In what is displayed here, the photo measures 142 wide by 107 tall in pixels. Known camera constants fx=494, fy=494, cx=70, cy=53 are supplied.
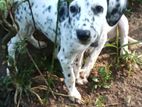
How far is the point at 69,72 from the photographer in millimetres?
3078

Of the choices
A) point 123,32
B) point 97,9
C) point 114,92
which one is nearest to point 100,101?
point 114,92

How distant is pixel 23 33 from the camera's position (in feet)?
10.9

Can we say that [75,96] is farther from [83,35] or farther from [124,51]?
[83,35]

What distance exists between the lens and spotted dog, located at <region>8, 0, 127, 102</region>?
2680mm

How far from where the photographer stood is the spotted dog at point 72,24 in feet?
8.79

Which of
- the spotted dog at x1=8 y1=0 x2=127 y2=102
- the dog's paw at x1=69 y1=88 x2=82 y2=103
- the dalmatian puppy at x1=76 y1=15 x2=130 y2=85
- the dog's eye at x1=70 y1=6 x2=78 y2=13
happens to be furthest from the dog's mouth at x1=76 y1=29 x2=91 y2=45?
the dog's paw at x1=69 y1=88 x2=82 y2=103

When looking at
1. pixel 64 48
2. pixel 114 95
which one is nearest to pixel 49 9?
pixel 64 48

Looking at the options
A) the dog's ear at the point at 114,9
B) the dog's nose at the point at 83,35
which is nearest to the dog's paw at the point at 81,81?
the dog's ear at the point at 114,9

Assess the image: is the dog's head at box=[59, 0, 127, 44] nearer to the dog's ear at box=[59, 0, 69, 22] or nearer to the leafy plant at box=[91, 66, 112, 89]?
the dog's ear at box=[59, 0, 69, 22]

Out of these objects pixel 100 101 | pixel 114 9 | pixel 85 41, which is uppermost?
pixel 114 9

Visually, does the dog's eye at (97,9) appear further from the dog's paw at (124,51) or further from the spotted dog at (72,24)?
the dog's paw at (124,51)

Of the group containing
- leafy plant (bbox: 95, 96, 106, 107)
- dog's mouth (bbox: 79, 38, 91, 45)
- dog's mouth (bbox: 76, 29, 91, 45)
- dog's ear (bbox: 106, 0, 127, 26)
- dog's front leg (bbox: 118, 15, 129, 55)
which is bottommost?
leafy plant (bbox: 95, 96, 106, 107)

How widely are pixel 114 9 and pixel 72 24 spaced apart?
11.8 inches

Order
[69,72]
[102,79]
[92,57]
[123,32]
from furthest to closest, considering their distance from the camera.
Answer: [123,32] < [102,79] < [92,57] < [69,72]
